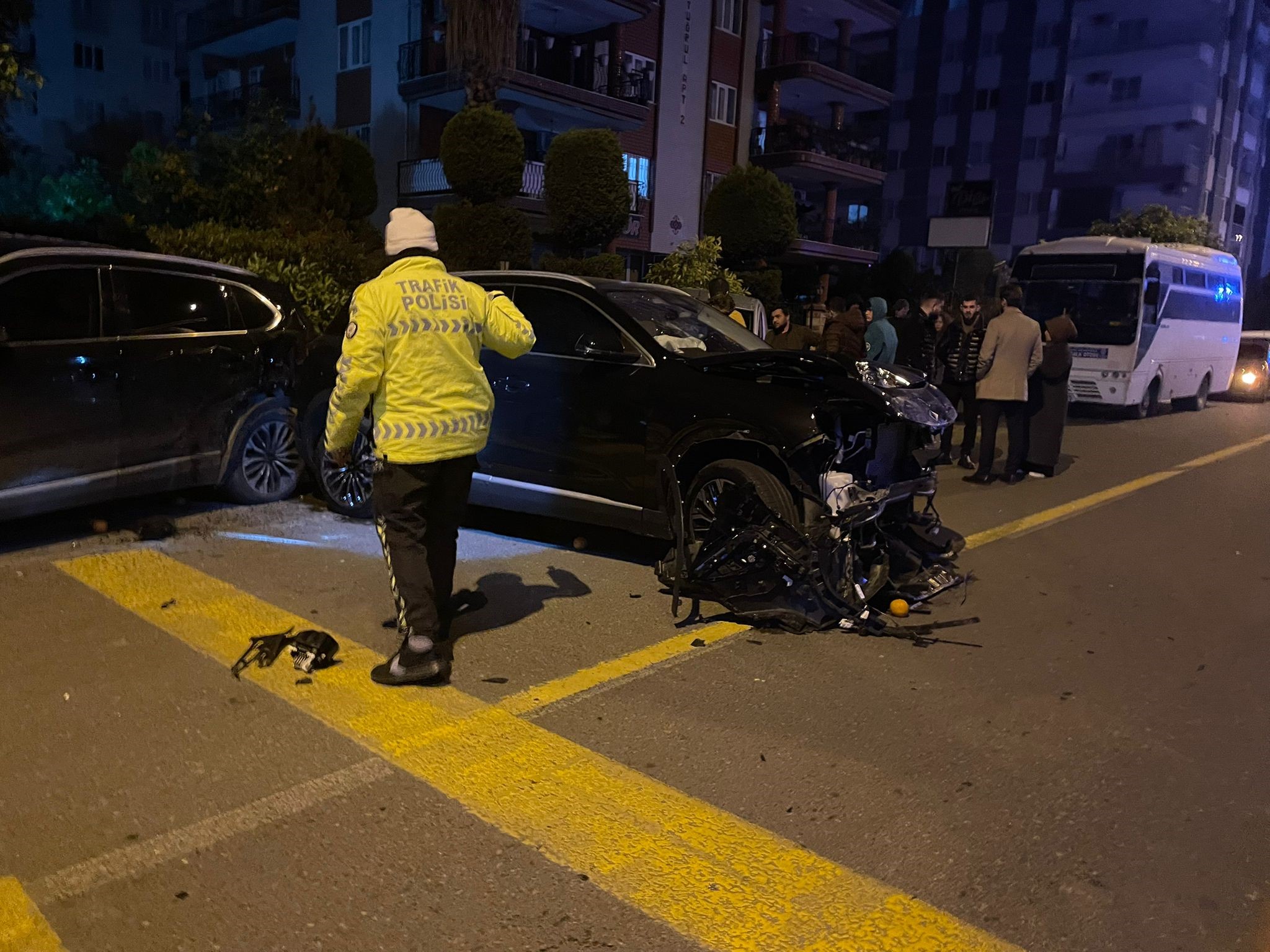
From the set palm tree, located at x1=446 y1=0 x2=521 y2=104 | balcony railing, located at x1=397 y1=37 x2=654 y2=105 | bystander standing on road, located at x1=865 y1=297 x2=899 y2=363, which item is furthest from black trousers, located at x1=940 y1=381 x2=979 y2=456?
balcony railing, located at x1=397 y1=37 x2=654 y2=105

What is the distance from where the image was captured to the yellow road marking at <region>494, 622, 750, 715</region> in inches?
170

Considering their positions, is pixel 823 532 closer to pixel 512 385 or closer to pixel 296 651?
pixel 512 385

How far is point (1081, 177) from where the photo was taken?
4934 cm

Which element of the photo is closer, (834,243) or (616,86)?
(616,86)

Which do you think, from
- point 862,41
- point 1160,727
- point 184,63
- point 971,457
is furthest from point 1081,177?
point 1160,727

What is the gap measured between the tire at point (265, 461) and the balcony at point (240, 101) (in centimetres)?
1940

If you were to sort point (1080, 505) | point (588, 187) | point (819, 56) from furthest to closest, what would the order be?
point (819, 56), point (588, 187), point (1080, 505)

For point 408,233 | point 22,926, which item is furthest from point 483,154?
point 22,926

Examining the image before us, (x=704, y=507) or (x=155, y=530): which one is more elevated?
(x=704, y=507)

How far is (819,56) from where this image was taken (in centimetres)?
3525

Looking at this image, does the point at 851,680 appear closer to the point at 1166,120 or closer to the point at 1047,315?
the point at 1047,315

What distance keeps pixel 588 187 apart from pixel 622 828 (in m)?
15.7

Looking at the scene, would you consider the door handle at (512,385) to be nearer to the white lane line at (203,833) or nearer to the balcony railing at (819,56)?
the white lane line at (203,833)

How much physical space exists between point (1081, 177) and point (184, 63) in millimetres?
40297
